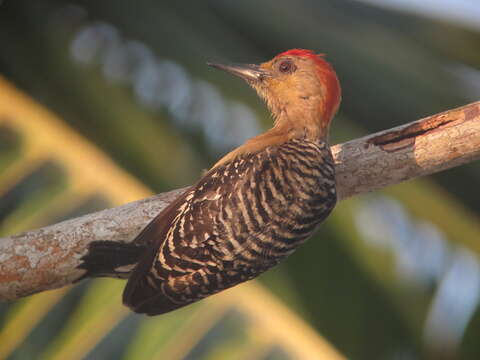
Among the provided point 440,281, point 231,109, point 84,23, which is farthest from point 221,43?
point 440,281

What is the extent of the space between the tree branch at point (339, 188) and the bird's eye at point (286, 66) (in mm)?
817

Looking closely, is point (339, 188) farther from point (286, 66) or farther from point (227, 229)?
point (286, 66)

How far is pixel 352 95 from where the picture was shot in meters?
4.48

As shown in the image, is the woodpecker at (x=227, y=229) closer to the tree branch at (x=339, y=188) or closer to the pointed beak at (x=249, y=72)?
the tree branch at (x=339, y=188)

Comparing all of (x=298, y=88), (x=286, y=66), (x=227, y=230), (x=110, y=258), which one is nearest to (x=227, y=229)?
(x=227, y=230)

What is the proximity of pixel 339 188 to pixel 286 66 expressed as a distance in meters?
0.96

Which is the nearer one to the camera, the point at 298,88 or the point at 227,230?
the point at 227,230

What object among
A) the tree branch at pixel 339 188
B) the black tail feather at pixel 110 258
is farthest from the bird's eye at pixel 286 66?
the black tail feather at pixel 110 258

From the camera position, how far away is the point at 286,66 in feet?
12.9

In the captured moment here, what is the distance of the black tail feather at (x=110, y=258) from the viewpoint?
120 inches

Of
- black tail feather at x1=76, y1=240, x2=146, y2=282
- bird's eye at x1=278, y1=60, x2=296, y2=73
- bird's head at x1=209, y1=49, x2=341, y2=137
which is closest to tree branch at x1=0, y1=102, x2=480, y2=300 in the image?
black tail feather at x1=76, y1=240, x2=146, y2=282

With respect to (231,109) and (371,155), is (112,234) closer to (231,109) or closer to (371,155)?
(371,155)

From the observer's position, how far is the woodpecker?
3016 mm

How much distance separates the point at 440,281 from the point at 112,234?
2.14m
